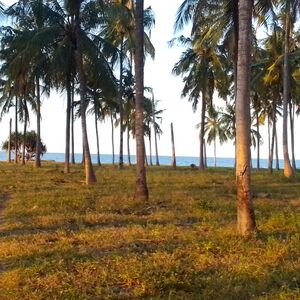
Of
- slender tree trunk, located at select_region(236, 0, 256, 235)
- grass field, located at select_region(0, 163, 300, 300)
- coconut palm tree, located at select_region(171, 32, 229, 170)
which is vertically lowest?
grass field, located at select_region(0, 163, 300, 300)

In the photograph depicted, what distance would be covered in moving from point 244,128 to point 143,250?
2751 mm

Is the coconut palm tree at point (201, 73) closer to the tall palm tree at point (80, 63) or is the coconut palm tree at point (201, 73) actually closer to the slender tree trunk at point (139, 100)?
the tall palm tree at point (80, 63)

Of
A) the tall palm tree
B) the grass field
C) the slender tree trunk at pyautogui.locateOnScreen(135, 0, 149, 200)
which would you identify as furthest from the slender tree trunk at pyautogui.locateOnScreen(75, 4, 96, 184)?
the slender tree trunk at pyautogui.locateOnScreen(135, 0, 149, 200)

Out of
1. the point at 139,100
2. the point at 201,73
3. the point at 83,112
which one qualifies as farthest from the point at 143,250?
the point at 201,73

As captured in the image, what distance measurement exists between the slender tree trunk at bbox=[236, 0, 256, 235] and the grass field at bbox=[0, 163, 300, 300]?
426 mm

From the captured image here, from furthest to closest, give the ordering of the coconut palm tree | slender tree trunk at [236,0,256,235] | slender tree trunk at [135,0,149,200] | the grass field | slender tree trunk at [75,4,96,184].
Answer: the coconut palm tree
slender tree trunk at [75,4,96,184]
slender tree trunk at [135,0,149,200]
slender tree trunk at [236,0,256,235]
the grass field

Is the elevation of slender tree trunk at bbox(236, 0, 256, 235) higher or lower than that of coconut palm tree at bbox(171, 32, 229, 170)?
lower

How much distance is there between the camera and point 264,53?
97.6ft

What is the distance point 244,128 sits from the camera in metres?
8.59

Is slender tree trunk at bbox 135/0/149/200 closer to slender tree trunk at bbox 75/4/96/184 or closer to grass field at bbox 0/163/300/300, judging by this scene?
grass field at bbox 0/163/300/300

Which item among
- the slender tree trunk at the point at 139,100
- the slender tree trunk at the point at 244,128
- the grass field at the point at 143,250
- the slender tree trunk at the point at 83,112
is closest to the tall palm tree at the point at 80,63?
the slender tree trunk at the point at 83,112

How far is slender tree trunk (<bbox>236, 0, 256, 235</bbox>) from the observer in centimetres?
862

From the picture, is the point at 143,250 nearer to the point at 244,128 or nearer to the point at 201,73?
the point at 244,128

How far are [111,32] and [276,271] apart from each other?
26534 millimetres
